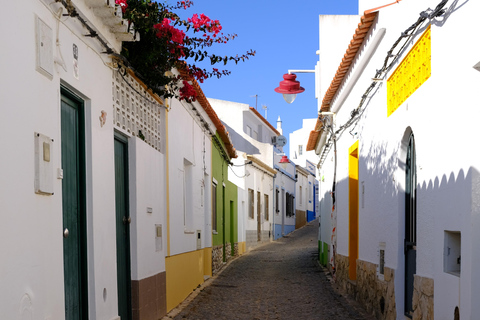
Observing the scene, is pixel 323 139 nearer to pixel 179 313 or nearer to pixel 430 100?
pixel 179 313

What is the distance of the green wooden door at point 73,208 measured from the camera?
18.2 feet

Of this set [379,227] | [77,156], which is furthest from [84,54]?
[379,227]

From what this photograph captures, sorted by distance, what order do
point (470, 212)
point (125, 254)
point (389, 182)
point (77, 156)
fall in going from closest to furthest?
point (470, 212) → point (77, 156) → point (125, 254) → point (389, 182)

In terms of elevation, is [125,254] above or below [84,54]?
below

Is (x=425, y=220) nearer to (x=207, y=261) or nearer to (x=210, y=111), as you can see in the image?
(x=210, y=111)

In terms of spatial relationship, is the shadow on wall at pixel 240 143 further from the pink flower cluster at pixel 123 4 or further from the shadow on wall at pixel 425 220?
the pink flower cluster at pixel 123 4

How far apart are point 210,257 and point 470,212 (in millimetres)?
11245

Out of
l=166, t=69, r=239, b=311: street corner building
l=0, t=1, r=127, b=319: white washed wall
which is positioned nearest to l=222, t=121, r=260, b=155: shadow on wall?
l=166, t=69, r=239, b=311: street corner building

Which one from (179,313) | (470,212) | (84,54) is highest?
(84,54)

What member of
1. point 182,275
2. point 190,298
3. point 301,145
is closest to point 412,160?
point 182,275

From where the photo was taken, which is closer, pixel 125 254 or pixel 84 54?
pixel 84 54

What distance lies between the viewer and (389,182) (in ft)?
28.0

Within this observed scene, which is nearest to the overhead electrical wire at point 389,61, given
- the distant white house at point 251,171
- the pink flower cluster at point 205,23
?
the pink flower cluster at point 205,23

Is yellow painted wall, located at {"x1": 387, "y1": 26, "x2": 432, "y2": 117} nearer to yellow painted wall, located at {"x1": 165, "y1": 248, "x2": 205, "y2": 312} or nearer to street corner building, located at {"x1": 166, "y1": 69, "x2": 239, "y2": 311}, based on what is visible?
street corner building, located at {"x1": 166, "y1": 69, "x2": 239, "y2": 311}
